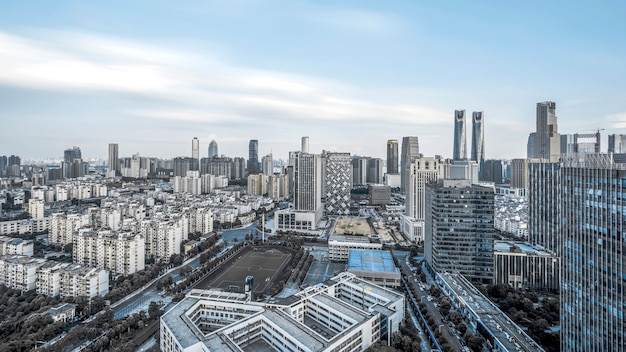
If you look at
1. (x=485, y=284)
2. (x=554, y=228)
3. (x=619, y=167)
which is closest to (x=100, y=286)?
(x=485, y=284)

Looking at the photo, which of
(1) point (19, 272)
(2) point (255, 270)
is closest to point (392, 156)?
(2) point (255, 270)

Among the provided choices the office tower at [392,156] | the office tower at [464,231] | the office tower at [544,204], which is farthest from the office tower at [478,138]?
the office tower at [464,231]

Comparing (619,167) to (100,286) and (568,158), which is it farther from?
(100,286)

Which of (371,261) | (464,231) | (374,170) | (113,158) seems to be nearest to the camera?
(464,231)

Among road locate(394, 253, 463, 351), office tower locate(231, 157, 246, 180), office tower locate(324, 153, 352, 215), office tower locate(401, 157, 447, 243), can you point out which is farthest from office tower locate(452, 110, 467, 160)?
road locate(394, 253, 463, 351)

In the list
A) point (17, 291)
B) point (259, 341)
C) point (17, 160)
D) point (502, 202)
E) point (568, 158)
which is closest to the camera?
point (568, 158)

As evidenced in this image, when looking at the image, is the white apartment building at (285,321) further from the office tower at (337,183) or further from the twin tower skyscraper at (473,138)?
the twin tower skyscraper at (473,138)

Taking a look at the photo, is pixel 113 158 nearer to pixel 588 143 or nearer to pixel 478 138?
pixel 478 138
